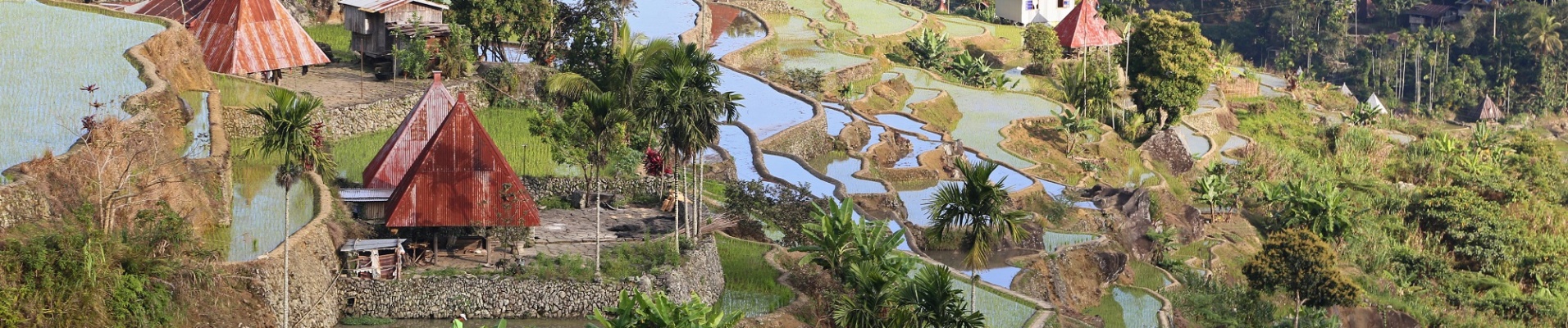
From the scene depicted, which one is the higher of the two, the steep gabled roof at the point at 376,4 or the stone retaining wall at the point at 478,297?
the steep gabled roof at the point at 376,4

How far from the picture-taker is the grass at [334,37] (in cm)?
4588

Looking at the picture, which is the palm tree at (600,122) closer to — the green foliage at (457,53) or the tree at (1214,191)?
the green foliage at (457,53)

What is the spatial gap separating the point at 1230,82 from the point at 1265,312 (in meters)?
38.5

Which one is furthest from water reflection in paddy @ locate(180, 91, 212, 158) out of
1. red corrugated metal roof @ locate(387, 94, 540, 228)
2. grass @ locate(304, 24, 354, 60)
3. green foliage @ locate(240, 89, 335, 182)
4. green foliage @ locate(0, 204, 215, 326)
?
grass @ locate(304, 24, 354, 60)

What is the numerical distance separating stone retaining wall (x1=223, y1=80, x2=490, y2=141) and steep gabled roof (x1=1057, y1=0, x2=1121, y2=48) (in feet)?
124

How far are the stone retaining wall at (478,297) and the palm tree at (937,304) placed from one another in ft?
12.4

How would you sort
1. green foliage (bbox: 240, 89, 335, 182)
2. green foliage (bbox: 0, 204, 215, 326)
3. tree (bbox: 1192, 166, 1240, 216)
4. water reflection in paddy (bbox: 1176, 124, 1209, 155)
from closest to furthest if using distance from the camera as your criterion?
green foliage (bbox: 0, 204, 215, 326), green foliage (bbox: 240, 89, 335, 182), tree (bbox: 1192, 166, 1240, 216), water reflection in paddy (bbox: 1176, 124, 1209, 155)

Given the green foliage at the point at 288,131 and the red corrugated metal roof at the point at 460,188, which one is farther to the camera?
the red corrugated metal roof at the point at 460,188

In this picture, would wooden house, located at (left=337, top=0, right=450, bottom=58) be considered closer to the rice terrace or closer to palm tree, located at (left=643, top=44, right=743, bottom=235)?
the rice terrace

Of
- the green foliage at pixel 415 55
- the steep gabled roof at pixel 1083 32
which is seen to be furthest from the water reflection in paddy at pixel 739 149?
the steep gabled roof at pixel 1083 32

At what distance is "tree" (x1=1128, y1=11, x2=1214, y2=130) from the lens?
2072 inches

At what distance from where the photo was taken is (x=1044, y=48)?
67.4 metres

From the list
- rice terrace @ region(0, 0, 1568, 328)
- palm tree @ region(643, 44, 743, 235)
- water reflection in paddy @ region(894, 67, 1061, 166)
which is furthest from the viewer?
water reflection in paddy @ region(894, 67, 1061, 166)

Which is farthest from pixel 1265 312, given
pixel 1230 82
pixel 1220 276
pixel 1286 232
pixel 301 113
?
pixel 1230 82
